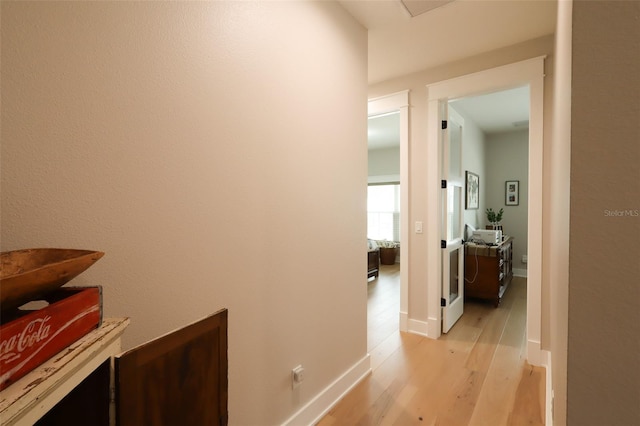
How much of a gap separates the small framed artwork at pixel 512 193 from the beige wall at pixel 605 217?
19.9 ft

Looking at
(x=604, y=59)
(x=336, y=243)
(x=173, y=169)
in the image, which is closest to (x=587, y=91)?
(x=604, y=59)

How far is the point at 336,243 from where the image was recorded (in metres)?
2.04

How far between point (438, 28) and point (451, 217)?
1829mm

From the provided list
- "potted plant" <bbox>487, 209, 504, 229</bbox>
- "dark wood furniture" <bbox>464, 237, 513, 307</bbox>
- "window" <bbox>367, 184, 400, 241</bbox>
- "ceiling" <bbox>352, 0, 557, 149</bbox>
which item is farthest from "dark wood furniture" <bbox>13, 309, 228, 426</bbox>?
"window" <bbox>367, 184, 400, 241</bbox>

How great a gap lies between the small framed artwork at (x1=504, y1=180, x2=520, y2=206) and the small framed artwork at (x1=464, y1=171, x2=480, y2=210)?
0.86 meters

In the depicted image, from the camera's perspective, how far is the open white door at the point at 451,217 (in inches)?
119

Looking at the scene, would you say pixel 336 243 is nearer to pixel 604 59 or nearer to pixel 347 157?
pixel 347 157

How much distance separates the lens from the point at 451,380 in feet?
7.41

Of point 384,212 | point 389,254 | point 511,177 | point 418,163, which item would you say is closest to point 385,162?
point 384,212

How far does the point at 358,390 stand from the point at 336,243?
1091 mm

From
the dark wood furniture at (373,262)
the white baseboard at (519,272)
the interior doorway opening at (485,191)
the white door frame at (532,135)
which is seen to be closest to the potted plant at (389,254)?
the dark wood furniture at (373,262)

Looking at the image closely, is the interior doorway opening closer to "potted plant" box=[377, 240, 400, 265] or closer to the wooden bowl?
"potted plant" box=[377, 240, 400, 265]

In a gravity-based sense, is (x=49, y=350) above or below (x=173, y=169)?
below

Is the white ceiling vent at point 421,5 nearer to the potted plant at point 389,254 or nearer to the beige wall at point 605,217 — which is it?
the beige wall at point 605,217
